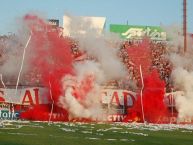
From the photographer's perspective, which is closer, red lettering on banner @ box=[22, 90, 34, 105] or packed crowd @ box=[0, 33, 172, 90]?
red lettering on banner @ box=[22, 90, 34, 105]

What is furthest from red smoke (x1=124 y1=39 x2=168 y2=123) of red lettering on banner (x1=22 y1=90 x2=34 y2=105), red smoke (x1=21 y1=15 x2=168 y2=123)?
red lettering on banner (x1=22 y1=90 x2=34 y2=105)

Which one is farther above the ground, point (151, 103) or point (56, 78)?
point (56, 78)

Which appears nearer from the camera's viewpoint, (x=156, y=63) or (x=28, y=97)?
(x=28, y=97)

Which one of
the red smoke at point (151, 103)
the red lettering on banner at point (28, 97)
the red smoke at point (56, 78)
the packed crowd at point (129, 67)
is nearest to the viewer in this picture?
the red smoke at point (56, 78)

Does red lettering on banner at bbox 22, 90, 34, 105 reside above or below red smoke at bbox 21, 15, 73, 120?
below

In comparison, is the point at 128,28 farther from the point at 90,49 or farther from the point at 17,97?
the point at 17,97

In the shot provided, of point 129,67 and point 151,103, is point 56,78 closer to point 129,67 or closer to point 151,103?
point 151,103

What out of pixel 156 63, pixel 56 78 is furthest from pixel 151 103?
pixel 156 63

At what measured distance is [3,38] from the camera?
7131 centimetres

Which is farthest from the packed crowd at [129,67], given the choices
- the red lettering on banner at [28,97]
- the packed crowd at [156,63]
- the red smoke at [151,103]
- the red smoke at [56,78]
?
the red smoke at [151,103]

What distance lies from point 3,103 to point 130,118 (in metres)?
14.8

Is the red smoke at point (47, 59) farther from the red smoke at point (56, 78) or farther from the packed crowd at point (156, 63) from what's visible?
the packed crowd at point (156, 63)

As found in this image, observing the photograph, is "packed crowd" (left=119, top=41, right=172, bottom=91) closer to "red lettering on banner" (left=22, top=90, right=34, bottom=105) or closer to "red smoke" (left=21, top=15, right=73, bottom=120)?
"red smoke" (left=21, top=15, right=73, bottom=120)

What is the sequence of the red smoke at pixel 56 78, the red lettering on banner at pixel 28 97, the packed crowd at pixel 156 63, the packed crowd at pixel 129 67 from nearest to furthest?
1. the red smoke at pixel 56 78
2. the red lettering on banner at pixel 28 97
3. the packed crowd at pixel 129 67
4. the packed crowd at pixel 156 63
